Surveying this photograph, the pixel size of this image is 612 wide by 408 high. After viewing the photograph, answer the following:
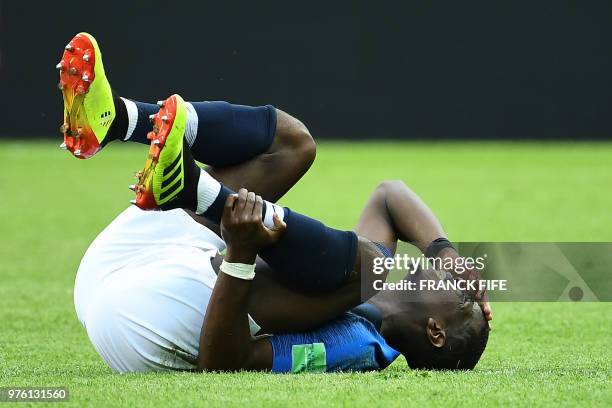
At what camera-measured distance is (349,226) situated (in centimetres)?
730

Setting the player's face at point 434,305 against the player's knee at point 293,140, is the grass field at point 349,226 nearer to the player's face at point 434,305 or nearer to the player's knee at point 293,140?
the player's face at point 434,305

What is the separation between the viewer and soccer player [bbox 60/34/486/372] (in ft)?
9.89

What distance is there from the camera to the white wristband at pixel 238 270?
9.77 feet

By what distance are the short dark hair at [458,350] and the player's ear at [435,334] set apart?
0.01m

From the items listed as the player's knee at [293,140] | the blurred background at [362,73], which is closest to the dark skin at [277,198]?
the player's knee at [293,140]

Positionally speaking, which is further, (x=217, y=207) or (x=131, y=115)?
(x=131, y=115)

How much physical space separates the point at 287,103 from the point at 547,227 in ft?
22.2

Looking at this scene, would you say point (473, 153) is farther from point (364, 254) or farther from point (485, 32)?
point (364, 254)

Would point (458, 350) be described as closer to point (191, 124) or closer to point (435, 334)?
point (435, 334)

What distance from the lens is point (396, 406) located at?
2.62 m

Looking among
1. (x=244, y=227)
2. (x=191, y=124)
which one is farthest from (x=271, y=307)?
(x=191, y=124)

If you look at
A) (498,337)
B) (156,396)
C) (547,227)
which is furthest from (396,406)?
(547,227)

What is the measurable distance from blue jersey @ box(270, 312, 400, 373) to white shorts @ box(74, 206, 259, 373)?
0.39ft

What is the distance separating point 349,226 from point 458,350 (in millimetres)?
4024
